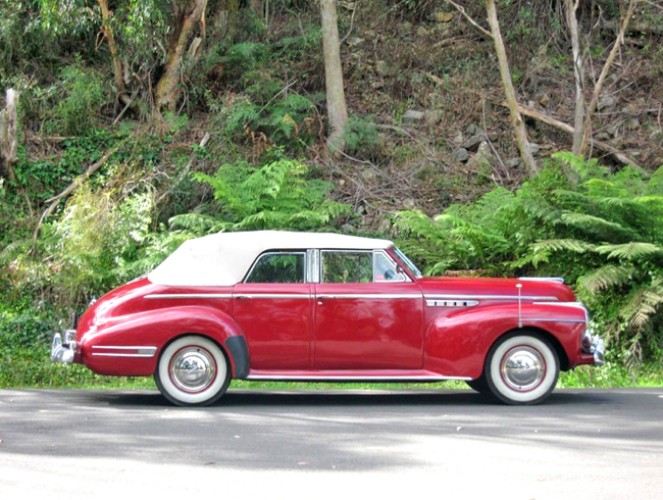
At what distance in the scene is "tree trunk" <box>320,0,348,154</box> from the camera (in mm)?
21312

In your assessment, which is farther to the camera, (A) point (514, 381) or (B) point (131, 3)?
(B) point (131, 3)

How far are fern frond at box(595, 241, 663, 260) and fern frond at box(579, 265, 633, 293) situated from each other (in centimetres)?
19

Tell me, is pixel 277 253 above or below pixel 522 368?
above

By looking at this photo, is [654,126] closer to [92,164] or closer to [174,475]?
[92,164]

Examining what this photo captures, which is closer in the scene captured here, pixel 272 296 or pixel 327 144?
pixel 272 296

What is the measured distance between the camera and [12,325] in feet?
52.3

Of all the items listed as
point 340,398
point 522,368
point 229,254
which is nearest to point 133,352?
point 229,254

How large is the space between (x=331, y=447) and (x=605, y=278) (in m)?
7.19

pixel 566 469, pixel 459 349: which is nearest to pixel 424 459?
pixel 566 469

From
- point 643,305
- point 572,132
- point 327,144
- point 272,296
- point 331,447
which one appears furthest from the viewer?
point 572,132

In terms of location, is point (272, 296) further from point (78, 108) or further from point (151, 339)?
point (78, 108)

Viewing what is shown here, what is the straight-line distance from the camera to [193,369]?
10109 mm

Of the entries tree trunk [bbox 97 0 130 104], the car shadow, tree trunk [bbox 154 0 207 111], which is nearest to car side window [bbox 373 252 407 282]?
the car shadow

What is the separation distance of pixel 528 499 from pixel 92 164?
15138 millimetres
